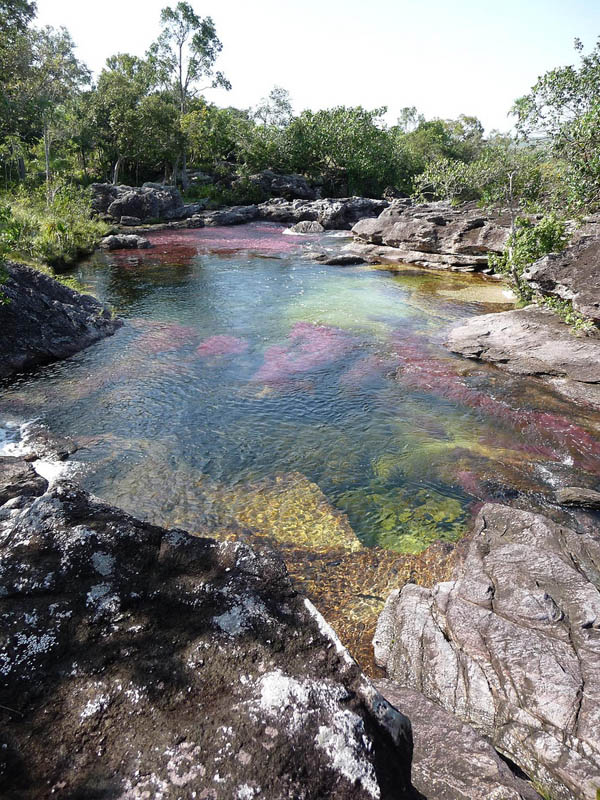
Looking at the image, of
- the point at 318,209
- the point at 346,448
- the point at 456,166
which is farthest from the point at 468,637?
the point at 318,209

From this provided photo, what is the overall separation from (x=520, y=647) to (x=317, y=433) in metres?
6.70

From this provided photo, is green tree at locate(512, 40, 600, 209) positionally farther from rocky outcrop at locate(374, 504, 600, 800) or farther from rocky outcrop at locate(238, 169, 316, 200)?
rocky outcrop at locate(238, 169, 316, 200)

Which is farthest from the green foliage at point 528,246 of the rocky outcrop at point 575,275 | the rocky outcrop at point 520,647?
the rocky outcrop at point 520,647

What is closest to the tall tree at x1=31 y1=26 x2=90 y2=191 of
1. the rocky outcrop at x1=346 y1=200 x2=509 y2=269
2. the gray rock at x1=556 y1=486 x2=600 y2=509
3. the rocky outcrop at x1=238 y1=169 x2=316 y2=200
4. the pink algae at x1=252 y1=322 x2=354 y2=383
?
the rocky outcrop at x1=238 y1=169 x2=316 y2=200

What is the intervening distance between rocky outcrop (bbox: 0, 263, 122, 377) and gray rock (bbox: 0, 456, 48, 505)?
6031 mm

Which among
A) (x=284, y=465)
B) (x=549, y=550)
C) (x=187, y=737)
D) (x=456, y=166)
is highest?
(x=456, y=166)

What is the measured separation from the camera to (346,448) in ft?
35.4

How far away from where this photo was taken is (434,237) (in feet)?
107

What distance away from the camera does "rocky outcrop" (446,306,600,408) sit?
1365 centimetres

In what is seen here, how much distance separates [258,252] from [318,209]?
716 inches

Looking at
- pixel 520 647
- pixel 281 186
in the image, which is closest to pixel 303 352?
pixel 520 647

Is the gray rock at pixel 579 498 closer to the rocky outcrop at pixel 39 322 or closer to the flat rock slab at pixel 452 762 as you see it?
the flat rock slab at pixel 452 762

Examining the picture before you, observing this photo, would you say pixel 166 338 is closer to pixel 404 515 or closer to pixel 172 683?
pixel 404 515

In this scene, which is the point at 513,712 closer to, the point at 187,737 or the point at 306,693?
the point at 306,693
